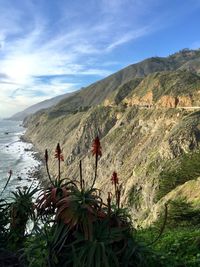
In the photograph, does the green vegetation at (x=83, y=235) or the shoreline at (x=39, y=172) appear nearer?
the green vegetation at (x=83, y=235)

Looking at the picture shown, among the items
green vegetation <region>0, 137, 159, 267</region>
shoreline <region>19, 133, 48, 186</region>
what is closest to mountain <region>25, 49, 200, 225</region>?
shoreline <region>19, 133, 48, 186</region>

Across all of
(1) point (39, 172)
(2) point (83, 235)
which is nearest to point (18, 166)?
(1) point (39, 172)

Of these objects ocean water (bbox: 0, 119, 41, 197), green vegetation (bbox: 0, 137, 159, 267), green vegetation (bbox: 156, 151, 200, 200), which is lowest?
ocean water (bbox: 0, 119, 41, 197)

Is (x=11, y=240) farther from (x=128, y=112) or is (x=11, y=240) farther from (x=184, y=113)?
(x=128, y=112)

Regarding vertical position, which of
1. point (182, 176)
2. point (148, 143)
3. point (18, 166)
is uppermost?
point (148, 143)

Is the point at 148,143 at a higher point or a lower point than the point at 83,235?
lower

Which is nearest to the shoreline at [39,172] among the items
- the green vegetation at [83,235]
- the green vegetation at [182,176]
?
the green vegetation at [182,176]

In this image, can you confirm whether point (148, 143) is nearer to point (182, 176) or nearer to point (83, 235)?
Result: point (182, 176)

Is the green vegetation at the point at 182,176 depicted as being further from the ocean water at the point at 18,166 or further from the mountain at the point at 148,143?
the ocean water at the point at 18,166

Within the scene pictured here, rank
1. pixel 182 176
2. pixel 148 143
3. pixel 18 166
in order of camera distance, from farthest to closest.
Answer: pixel 18 166 → pixel 148 143 → pixel 182 176

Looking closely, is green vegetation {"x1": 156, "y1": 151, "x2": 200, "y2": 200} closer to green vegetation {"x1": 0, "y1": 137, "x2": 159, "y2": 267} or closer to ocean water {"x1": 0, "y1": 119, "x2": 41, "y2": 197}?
green vegetation {"x1": 0, "y1": 137, "x2": 159, "y2": 267}

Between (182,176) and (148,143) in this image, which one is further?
(148,143)

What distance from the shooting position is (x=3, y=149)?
13625cm

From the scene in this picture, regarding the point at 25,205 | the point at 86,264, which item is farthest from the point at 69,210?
the point at 25,205
